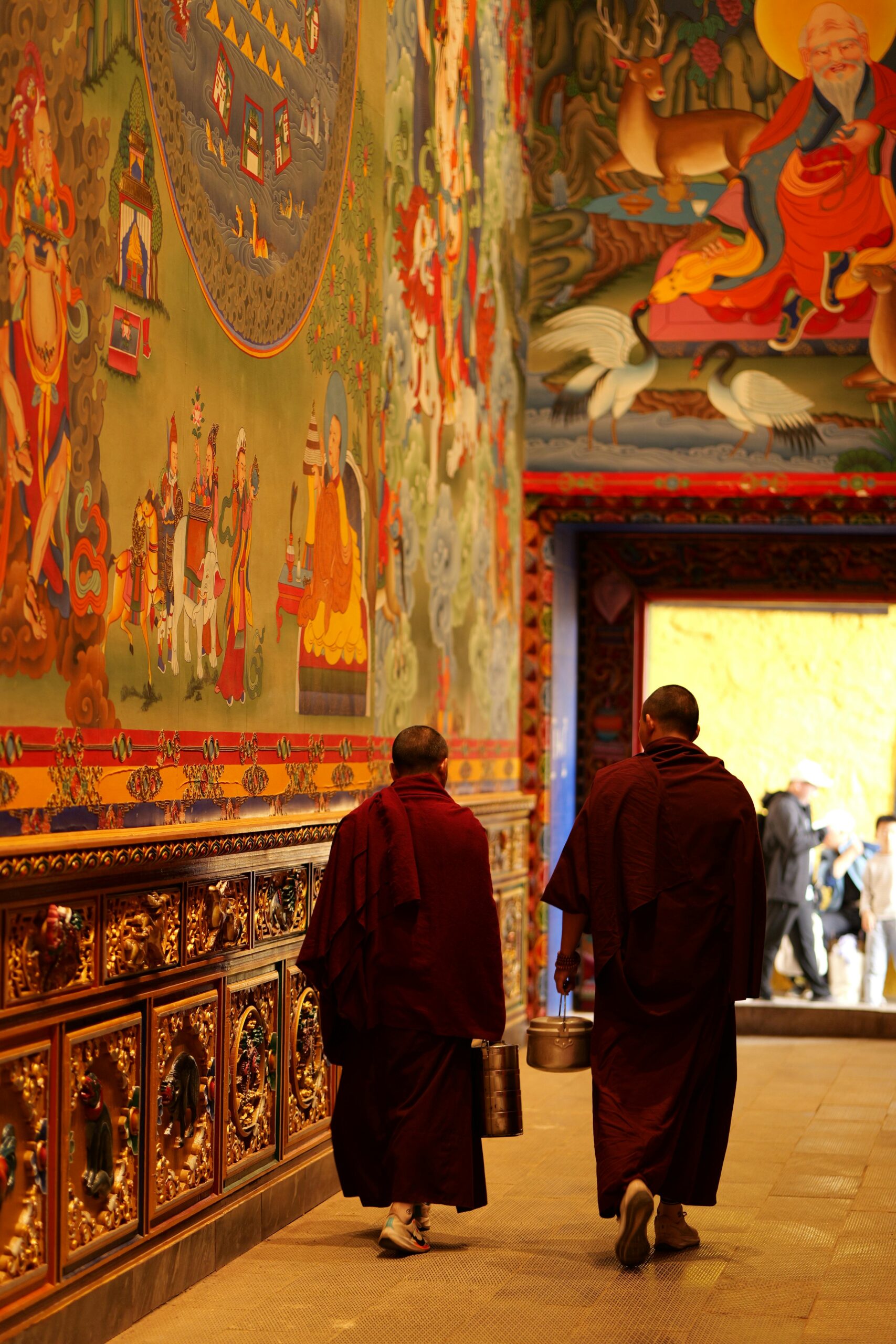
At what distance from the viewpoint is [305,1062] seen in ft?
24.3

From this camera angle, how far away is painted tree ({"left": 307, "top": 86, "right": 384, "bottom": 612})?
7.73 meters

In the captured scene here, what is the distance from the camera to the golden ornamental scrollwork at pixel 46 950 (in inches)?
184

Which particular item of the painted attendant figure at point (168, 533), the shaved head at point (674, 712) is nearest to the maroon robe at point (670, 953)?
the shaved head at point (674, 712)

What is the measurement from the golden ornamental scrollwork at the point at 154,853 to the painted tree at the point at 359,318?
1.82 metres

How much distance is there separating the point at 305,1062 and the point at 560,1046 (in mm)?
1469

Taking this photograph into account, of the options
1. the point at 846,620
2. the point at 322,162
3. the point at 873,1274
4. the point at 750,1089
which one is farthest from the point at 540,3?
the point at 873,1274

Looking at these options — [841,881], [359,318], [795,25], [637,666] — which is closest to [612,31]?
[795,25]

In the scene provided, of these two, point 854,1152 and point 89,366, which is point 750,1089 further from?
point 89,366

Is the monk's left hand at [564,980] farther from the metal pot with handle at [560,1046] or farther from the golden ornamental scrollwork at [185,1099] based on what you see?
the golden ornamental scrollwork at [185,1099]

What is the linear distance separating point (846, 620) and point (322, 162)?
7.33 m

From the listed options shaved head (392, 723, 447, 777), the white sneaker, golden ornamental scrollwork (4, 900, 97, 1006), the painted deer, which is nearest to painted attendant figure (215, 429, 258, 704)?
shaved head (392, 723, 447, 777)

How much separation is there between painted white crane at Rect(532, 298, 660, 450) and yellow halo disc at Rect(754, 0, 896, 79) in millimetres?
1990

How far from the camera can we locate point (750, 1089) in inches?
412

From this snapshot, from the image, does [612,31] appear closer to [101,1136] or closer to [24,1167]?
[101,1136]
